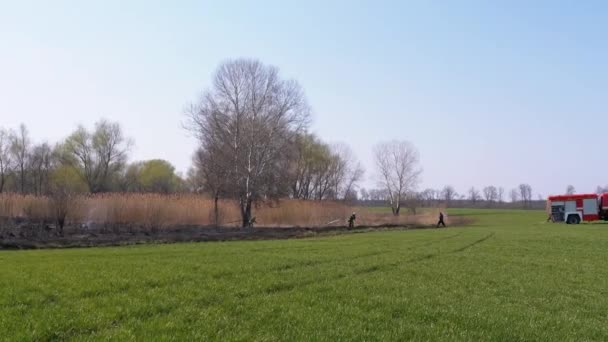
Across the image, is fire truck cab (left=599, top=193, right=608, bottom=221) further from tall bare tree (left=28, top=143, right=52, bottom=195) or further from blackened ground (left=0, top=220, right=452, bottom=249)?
tall bare tree (left=28, top=143, right=52, bottom=195)

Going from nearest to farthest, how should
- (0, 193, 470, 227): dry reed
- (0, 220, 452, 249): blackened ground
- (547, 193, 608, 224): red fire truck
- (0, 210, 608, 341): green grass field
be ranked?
1. (0, 210, 608, 341): green grass field
2. (0, 220, 452, 249): blackened ground
3. (0, 193, 470, 227): dry reed
4. (547, 193, 608, 224): red fire truck

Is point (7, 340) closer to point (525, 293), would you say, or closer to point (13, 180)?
point (525, 293)

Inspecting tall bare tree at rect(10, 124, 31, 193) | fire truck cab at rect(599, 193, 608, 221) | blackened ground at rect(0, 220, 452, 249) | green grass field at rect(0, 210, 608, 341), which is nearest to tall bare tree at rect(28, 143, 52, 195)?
tall bare tree at rect(10, 124, 31, 193)

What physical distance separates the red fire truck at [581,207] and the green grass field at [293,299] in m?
49.4

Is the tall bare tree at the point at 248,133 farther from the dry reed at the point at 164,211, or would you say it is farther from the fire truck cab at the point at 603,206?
the fire truck cab at the point at 603,206

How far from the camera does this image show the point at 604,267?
1780cm

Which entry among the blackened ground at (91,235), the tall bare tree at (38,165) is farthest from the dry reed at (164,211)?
the tall bare tree at (38,165)

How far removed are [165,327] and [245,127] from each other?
3942 centimetres

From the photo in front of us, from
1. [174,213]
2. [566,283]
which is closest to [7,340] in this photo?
[566,283]

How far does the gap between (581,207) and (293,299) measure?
60770mm

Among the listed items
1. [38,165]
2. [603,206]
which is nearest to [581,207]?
[603,206]

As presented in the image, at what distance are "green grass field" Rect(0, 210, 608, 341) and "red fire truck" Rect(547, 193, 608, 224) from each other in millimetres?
49442

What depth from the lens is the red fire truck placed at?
6047cm

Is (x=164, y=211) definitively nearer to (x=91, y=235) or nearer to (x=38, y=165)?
(x=91, y=235)
